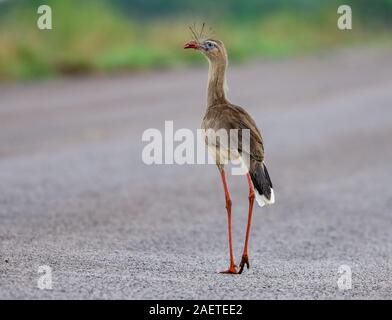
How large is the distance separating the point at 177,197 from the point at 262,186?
154 inches

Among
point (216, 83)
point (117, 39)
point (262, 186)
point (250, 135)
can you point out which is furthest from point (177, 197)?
point (117, 39)

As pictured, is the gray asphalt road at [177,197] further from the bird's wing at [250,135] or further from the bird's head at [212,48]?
the bird's head at [212,48]

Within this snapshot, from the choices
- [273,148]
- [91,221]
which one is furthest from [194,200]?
[273,148]

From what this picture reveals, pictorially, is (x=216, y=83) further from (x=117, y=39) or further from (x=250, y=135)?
(x=117, y=39)

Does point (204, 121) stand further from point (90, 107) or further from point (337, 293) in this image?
point (90, 107)

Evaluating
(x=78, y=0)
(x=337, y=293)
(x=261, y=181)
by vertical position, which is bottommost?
(x=337, y=293)

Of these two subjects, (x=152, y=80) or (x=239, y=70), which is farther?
(x=239, y=70)

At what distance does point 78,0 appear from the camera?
26.1 meters

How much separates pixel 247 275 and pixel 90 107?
33.0ft

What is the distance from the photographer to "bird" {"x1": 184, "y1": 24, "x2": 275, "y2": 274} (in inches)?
226

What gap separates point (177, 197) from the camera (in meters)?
9.56

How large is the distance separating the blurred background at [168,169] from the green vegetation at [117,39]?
0.06m

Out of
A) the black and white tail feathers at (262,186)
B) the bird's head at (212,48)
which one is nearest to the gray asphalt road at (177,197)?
the black and white tail feathers at (262,186)

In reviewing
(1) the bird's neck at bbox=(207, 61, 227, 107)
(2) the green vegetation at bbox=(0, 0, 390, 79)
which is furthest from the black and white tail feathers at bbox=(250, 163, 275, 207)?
(2) the green vegetation at bbox=(0, 0, 390, 79)
